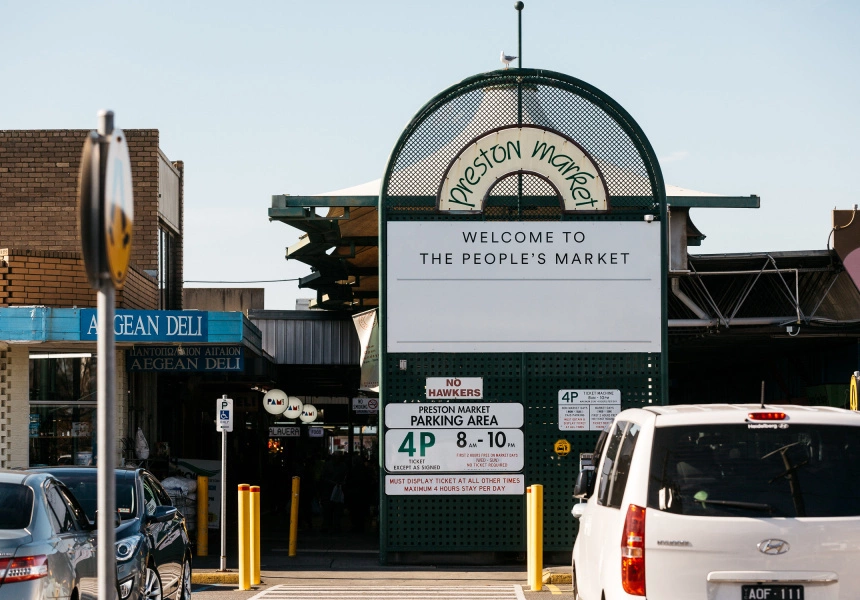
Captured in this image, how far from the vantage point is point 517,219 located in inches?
657

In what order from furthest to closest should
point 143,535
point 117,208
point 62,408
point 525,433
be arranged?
point 62,408
point 525,433
point 143,535
point 117,208

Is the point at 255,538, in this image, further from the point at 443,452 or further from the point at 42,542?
the point at 42,542

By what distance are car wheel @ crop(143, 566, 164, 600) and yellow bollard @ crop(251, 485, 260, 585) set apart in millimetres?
3432

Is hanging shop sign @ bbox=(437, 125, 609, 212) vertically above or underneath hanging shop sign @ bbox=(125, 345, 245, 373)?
above

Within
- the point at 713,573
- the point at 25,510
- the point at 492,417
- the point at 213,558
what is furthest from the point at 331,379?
the point at 713,573

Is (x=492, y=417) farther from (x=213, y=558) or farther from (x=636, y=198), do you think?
(x=213, y=558)

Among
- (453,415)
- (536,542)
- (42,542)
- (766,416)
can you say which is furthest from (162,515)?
(766,416)

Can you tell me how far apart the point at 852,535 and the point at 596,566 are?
186 centimetres

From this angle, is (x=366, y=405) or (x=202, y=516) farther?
(x=366, y=405)

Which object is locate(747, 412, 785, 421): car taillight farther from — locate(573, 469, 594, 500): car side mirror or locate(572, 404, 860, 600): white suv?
locate(573, 469, 594, 500): car side mirror

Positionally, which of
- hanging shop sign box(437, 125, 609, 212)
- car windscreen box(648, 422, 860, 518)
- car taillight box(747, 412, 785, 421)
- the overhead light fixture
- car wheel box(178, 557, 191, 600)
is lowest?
car wheel box(178, 557, 191, 600)

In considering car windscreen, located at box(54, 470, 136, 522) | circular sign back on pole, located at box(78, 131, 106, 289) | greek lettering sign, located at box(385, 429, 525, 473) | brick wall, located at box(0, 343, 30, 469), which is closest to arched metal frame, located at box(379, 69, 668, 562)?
greek lettering sign, located at box(385, 429, 525, 473)

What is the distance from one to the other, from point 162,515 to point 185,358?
849cm

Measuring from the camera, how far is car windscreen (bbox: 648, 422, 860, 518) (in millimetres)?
7250
